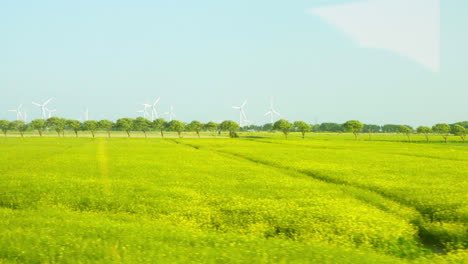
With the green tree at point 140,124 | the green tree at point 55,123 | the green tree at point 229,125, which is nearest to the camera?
the green tree at point 229,125

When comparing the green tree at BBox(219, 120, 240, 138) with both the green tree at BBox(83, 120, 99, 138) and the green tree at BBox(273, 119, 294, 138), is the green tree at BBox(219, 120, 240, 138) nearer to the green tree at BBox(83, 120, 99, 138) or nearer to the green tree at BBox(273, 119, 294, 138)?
the green tree at BBox(273, 119, 294, 138)

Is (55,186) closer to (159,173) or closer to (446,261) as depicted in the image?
(159,173)

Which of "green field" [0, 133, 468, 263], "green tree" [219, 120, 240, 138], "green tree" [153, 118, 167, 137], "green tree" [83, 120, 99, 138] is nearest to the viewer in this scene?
"green field" [0, 133, 468, 263]

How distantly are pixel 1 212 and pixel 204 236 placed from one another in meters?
9.76

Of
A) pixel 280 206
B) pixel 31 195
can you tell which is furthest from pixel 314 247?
pixel 31 195

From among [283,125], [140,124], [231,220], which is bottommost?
[231,220]

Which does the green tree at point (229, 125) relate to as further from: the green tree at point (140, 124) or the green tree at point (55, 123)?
the green tree at point (55, 123)

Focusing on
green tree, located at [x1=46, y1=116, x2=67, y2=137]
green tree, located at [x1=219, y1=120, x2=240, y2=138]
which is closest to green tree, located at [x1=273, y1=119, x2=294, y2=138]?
green tree, located at [x1=219, y1=120, x2=240, y2=138]

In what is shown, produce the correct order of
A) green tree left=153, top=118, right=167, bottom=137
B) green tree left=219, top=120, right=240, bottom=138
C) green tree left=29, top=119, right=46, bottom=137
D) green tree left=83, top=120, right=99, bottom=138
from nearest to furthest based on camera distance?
green tree left=29, top=119, right=46, bottom=137, green tree left=219, top=120, right=240, bottom=138, green tree left=83, top=120, right=99, bottom=138, green tree left=153, top=118, right=167, bottom=137

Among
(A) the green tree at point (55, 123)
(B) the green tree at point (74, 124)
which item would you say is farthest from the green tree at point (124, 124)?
(A) the green tree at point (55, 123)

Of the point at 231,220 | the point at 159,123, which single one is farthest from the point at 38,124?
the point at 231,220

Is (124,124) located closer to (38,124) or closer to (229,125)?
(38,124)

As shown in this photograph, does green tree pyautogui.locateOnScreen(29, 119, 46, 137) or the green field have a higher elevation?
green tree pyautogui.locateOnScreen(29, 119, 46, 137)

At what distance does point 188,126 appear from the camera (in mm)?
180375
